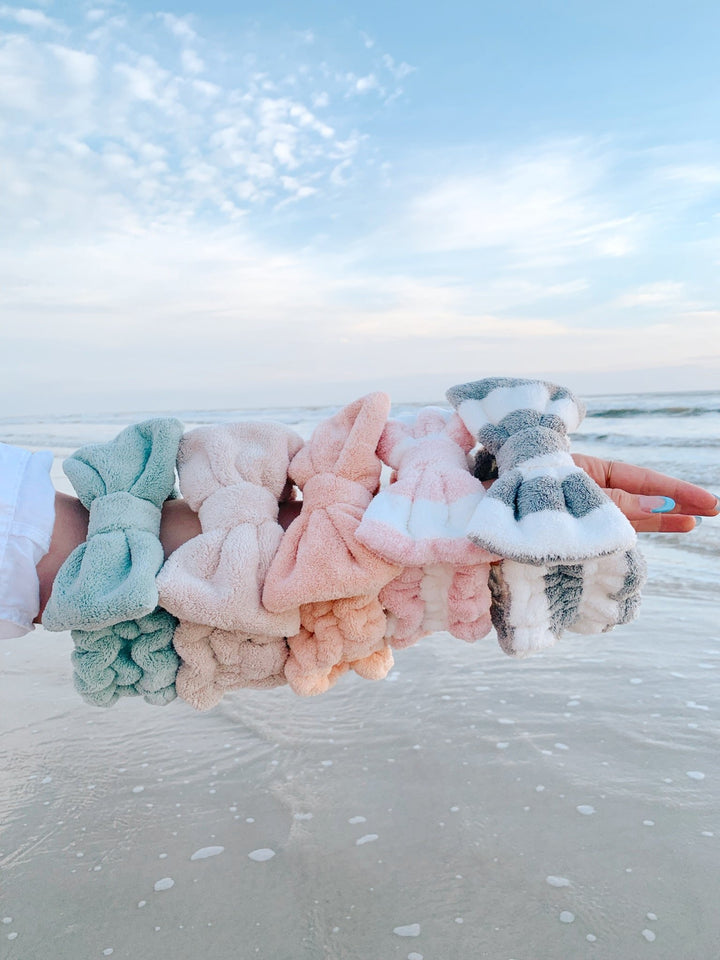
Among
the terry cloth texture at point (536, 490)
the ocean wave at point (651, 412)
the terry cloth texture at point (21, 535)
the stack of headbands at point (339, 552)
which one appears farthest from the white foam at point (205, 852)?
the ocean wave at point (651, 412)

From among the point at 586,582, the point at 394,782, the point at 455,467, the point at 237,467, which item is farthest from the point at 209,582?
the point at 394,782

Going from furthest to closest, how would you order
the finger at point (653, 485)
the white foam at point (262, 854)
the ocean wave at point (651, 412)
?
the ocean wave at point (651, 412) → the white foam at point (262, 854) → the finger at point (653, 485)

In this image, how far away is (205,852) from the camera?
161 cm

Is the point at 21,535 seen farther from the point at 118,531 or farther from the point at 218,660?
the point at 218,660

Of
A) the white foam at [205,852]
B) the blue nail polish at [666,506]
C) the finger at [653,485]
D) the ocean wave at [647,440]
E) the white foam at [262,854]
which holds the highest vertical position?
the finger at [653,485]

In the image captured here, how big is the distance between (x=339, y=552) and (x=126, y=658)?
0.43m

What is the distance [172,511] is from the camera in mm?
1432

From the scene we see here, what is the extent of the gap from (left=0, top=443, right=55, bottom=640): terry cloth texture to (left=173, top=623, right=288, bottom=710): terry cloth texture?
28 centimetres

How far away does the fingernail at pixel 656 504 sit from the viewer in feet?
4.22

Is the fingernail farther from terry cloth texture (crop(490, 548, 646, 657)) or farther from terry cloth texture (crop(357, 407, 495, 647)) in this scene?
terry cloth texture (crop(357, 407, 495, 647))

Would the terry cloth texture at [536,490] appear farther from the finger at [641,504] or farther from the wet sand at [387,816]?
the wet sand at [387,816]

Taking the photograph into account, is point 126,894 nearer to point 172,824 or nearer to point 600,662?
point 172,824

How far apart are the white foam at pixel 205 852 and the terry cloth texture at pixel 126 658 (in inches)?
21.9

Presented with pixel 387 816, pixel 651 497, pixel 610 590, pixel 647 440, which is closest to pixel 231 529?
pixel 610 590
